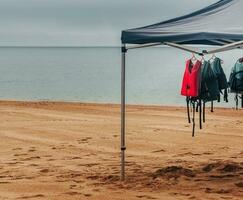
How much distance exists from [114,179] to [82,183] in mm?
491

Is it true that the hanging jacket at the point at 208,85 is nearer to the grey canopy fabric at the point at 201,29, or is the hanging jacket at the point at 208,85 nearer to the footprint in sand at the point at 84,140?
the grey canopy fabric at the point at 201,29

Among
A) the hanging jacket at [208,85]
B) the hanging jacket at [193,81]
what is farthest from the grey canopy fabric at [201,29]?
the hanging jacket at [208,85]

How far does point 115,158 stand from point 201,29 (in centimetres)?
396

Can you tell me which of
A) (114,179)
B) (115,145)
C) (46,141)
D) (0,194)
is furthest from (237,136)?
(0,194)

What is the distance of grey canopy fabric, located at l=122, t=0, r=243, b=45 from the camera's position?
787 cm

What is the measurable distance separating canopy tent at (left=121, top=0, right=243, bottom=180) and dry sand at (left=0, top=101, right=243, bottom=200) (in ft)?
5.97

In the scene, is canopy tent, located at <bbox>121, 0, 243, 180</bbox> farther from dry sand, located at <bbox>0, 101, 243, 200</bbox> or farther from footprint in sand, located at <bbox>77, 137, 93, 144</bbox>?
footprint in sand, located at <bbox>77, 137, 93, 144</bbox>

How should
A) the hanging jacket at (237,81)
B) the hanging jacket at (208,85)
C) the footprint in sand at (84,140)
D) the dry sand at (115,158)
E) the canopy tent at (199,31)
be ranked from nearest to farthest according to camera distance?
the canopy tent at (199,31), the dry sand at (115,158), the hanging jacket at (208,85), the hanging jacket at (237,81), the footprint in sand at (84,140)

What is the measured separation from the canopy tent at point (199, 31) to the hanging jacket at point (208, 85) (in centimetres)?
101

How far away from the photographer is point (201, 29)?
8047 mm

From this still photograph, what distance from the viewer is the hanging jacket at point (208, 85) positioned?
9.66 m

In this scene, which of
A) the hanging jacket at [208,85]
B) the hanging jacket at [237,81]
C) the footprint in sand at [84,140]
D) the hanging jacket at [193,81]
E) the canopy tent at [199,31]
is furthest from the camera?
the footprint in sand at [84,140]

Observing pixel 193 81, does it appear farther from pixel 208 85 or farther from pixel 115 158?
pixel 115 158

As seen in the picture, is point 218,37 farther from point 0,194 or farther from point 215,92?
point 0,194
